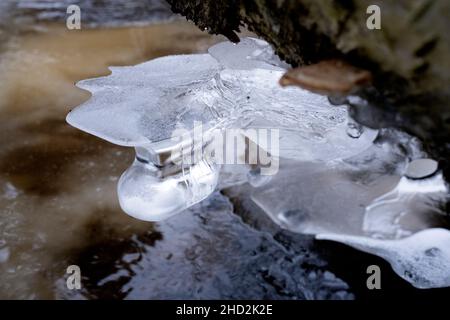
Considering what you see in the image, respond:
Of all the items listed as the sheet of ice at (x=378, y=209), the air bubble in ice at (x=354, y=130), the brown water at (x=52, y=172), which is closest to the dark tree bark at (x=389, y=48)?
the sheet of ice at (x=378, y=209)

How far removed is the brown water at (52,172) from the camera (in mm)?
1073

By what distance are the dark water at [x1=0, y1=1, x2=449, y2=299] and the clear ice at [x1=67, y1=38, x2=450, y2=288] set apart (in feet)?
0.17

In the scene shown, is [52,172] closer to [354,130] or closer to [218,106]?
[218,106]

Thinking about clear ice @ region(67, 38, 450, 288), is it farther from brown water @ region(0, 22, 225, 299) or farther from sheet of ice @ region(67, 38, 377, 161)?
brown water @ region(0, 22, 225, 299)

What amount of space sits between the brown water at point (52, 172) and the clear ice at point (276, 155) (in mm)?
110

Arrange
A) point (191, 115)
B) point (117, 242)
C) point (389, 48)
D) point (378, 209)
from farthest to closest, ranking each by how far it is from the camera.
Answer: point (191, 115) → point (117, 242) → point (378, 209) → point (389, 48)

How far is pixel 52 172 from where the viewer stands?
→ 131 cm

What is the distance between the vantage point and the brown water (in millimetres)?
1073

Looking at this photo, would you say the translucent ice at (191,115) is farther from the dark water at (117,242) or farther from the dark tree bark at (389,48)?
the dark tree bark at (389,48)

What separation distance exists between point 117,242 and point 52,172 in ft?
1.06

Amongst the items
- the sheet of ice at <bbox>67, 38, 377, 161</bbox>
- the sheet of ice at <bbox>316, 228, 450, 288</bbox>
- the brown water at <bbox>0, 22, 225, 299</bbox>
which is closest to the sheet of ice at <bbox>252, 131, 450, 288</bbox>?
the sheet of ice at <bbox>316, 228, 450, 288</bbox>

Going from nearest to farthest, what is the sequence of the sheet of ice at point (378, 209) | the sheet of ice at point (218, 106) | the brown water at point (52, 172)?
the sheet of ice at point (378, 209), the brown water at point (52, 172), the sheet of ice at point (218, 106)

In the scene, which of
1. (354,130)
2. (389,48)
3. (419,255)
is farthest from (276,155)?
(389,48)

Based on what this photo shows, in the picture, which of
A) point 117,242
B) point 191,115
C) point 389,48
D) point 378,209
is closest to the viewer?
point 389,48
